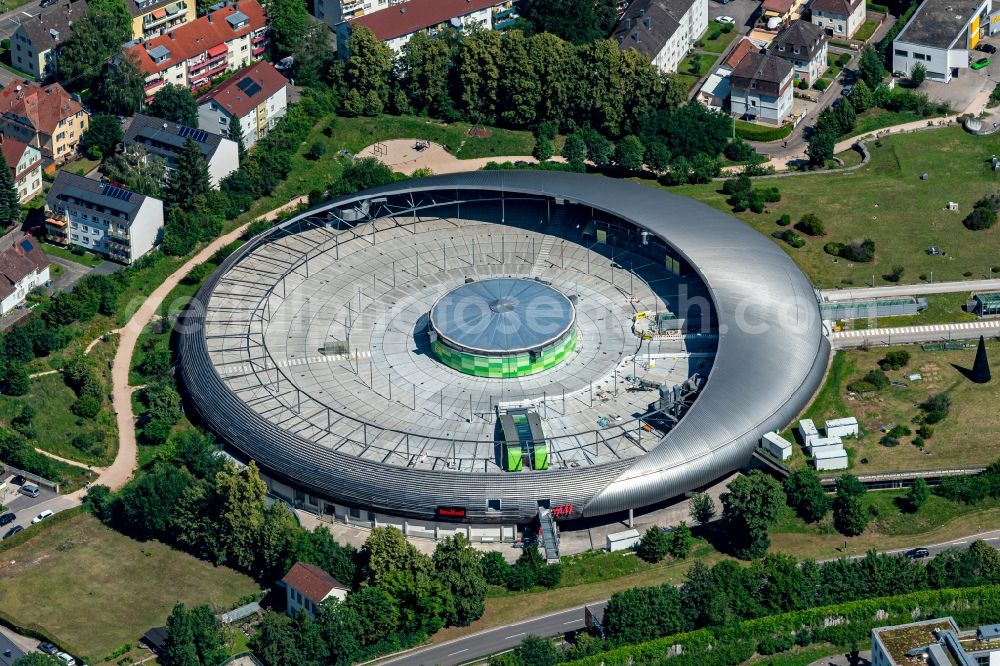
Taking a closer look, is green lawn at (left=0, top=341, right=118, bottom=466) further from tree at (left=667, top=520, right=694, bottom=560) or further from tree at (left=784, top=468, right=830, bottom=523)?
Result: tree at (left=784, top=468, right=830, bottom=523)

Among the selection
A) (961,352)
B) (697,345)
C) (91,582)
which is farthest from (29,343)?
(961,352)

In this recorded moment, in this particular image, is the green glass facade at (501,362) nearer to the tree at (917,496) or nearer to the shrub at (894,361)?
the shrub at (894,361)

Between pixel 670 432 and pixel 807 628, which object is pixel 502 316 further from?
pixel 807 628

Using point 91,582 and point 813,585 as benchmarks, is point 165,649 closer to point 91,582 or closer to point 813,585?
point 91,582

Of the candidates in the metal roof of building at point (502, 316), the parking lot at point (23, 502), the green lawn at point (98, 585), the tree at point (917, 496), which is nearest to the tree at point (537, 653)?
the green lawn at point (98, 585)

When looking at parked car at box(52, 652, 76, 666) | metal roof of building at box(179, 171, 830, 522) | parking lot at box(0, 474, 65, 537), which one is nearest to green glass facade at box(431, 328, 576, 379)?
metal roof of building at box(179, 171, 830, 522)
